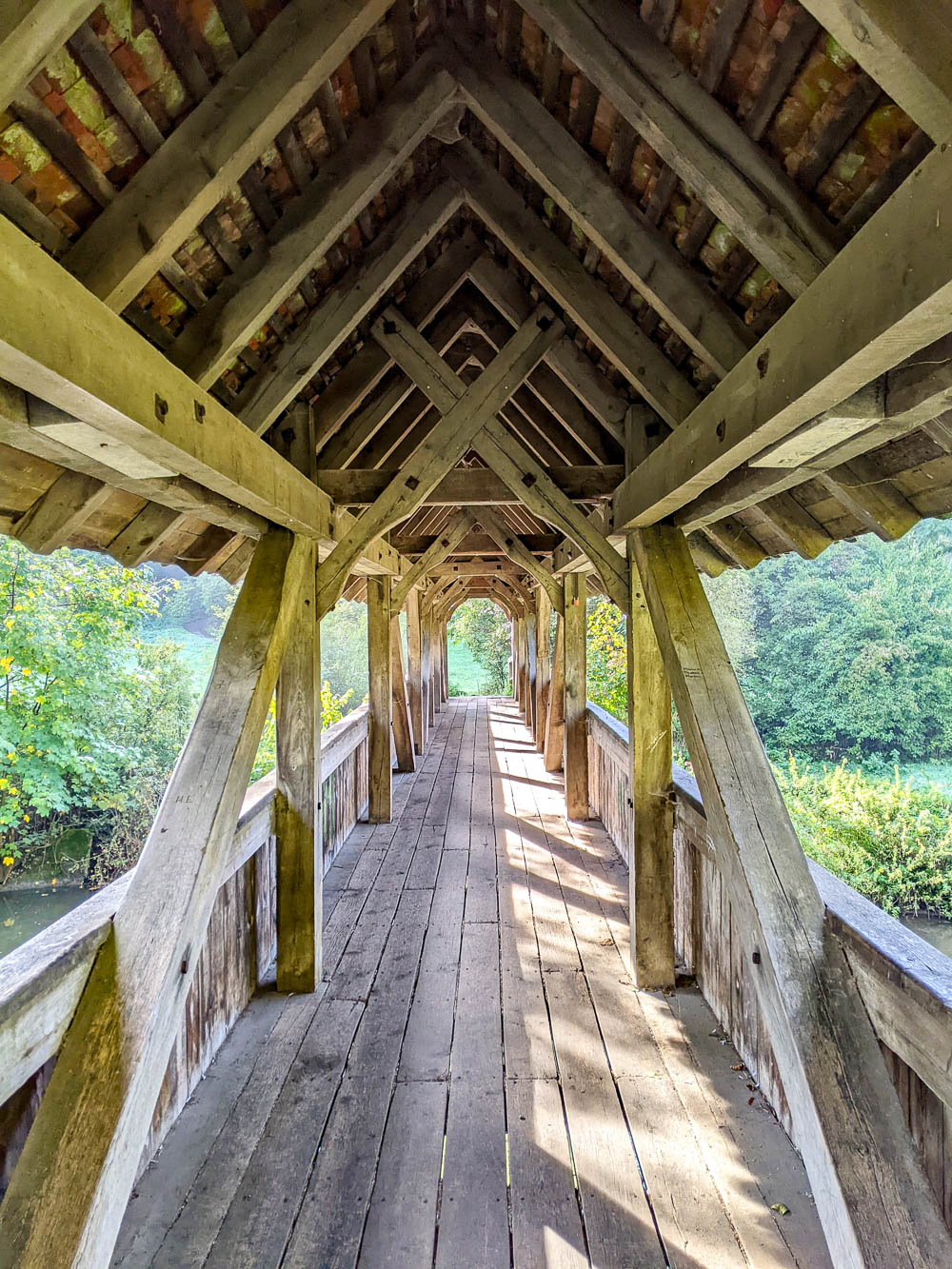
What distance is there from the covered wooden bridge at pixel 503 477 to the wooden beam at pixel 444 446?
0.02 meters

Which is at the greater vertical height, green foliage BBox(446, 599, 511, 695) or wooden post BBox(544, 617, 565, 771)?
green foliage BBox(446, 599, 511, 695)

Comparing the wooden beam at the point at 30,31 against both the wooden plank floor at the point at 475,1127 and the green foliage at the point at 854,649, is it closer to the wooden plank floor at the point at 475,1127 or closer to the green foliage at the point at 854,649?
the wooden plank floor at the point at 475,1127

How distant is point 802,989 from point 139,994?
1645 mm

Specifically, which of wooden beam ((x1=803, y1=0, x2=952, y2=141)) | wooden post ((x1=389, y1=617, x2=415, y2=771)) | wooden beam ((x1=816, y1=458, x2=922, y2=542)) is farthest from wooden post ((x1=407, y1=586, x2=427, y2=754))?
wooden beam ((x1=803, y1=0, x2=952, y2=141))

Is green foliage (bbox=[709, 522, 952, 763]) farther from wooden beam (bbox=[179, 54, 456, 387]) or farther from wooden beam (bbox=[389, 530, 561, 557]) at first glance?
wooden beam (bbox=[179, 54, 456, 387])

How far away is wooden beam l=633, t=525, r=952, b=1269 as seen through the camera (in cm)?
133

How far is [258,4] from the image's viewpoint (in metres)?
1.73

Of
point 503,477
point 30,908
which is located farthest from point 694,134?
point 30,908

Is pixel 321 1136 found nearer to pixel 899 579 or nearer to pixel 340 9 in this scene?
pixel 340 9

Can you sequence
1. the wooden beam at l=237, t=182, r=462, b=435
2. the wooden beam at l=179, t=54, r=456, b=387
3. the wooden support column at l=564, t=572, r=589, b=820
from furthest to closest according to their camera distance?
the wooden support column at l=564, t=572, r=589, b=820
the wooden beam at l=237, t=182, r=462, b=435
the wooden beam at l=179, t=54, r=456, b=387

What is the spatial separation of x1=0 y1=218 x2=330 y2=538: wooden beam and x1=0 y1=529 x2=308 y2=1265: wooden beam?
0.70 meters

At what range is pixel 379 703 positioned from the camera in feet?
20.3

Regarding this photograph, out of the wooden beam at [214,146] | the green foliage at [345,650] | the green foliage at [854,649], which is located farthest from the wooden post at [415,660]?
the green foliage at [345,650]

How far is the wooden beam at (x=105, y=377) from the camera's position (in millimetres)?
1072
